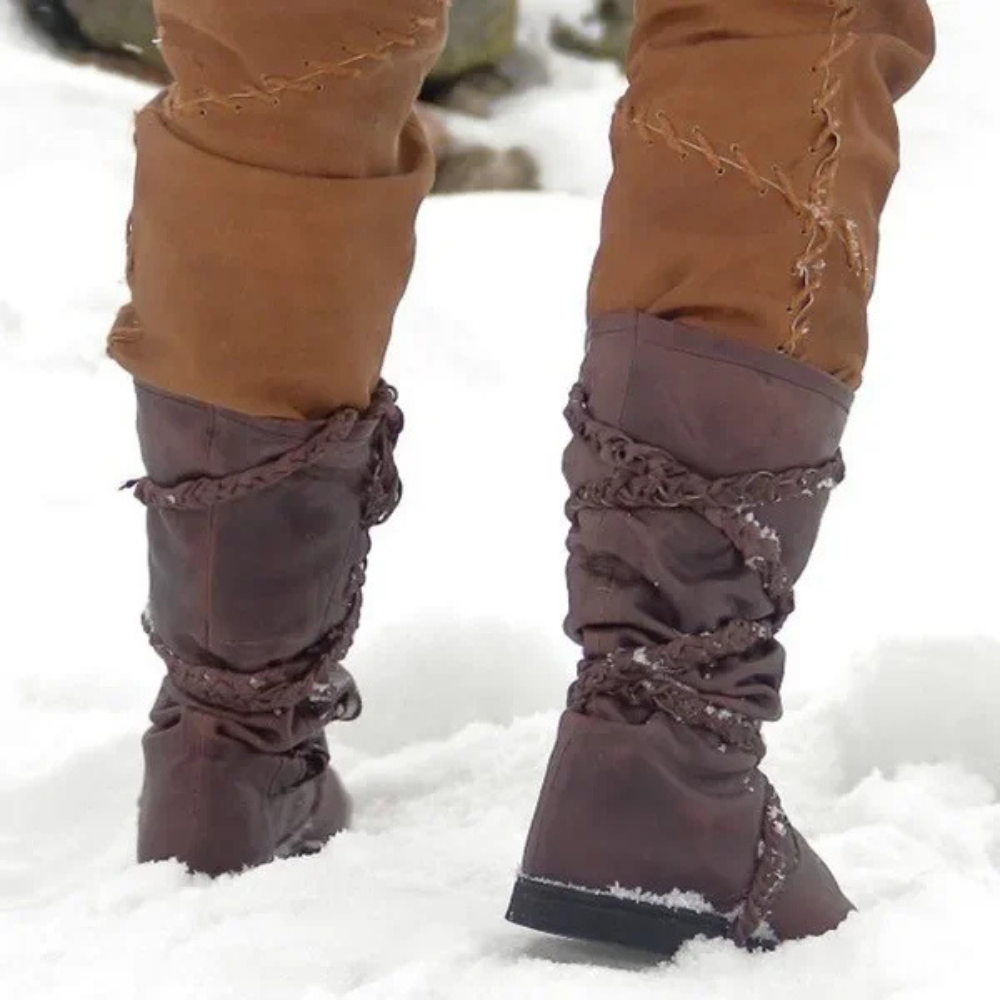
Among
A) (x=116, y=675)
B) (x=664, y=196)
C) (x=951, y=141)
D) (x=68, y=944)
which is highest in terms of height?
(x=664, y=196)

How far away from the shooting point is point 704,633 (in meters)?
0.87

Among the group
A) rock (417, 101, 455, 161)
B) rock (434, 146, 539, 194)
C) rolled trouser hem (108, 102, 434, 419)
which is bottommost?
rock (434, 146, 539, 194)

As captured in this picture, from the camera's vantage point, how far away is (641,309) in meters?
0.87

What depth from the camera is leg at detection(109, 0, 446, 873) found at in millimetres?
888

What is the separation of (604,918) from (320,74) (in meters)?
0.51

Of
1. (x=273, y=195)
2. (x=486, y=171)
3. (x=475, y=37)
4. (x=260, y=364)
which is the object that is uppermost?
(x=273, y=195)

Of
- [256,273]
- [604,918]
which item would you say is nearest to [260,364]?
[256,273]

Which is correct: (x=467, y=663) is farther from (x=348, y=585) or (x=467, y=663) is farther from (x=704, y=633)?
(x=704, y=633)

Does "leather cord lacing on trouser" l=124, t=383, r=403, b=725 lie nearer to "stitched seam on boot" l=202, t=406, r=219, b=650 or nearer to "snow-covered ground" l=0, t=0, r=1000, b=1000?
"stitched seam on boot" l=202, t=406, r=219, b=650

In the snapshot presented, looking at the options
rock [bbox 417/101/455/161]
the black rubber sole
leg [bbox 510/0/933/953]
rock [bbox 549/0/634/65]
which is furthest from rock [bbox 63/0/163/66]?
the black rubber sole

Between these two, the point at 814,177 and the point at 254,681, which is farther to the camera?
the point at 254,681

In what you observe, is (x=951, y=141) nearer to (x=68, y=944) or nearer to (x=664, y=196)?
(x=664, y=196)

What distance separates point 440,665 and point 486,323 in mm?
1033

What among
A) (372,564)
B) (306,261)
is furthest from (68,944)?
(372,564)
